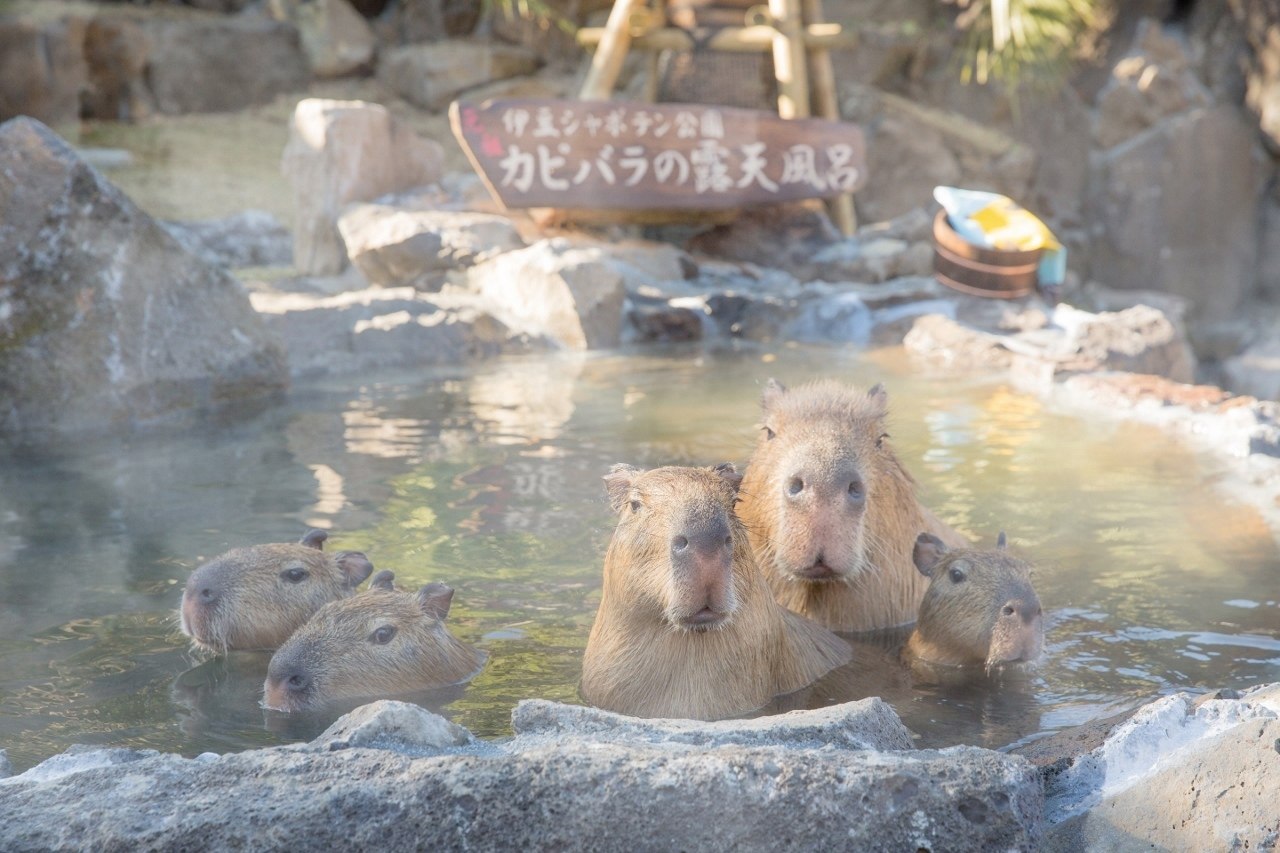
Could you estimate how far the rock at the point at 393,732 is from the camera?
2691 mm

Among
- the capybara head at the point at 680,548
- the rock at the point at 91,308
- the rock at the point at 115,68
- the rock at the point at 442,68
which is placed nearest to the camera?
the capybara head at the point at 680,548

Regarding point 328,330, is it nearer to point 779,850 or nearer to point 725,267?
point 725,267

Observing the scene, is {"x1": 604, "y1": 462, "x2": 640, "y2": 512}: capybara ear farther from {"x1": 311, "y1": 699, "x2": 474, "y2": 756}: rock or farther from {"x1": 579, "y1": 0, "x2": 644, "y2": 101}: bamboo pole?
{"x1": 579, "y1": 0, "x2": 644, "y2": 101}: bamboo pole

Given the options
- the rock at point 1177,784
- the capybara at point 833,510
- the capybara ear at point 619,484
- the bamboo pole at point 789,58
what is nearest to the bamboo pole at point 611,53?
the bamboo pole at point 789,58

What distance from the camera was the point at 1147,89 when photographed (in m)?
17.3

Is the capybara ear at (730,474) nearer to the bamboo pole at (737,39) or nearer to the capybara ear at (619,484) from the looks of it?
the capybara ear at (619,484)

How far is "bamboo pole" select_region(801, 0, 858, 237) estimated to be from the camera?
528 inches

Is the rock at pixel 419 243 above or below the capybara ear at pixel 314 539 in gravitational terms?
below

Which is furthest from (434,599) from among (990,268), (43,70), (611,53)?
(43,70)

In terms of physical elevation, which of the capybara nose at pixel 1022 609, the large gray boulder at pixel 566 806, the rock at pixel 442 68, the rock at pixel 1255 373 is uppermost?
the large gray boulder at pixel 566 806

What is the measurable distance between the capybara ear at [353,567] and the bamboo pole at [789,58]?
945 centimetres

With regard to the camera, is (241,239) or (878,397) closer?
(878,397)

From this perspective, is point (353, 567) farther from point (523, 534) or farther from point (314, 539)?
point (523, 534)

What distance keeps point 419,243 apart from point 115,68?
9.01 meters
